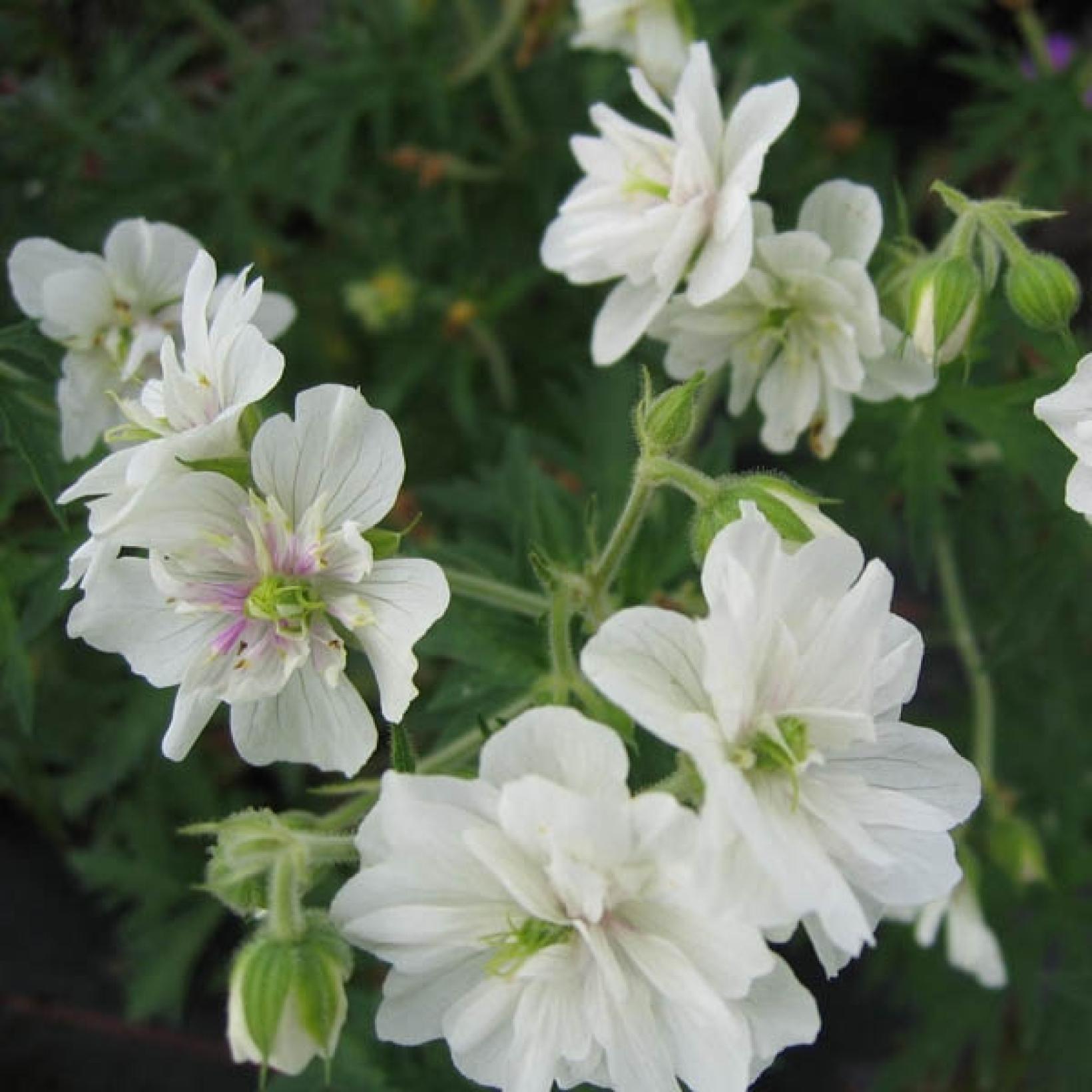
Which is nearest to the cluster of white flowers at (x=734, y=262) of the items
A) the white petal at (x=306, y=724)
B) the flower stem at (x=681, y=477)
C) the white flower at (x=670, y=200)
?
the white flower at (x=670, y=200)

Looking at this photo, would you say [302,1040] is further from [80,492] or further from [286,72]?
[286,72]

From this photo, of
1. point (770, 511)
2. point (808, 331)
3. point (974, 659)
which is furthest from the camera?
point (974, 659)

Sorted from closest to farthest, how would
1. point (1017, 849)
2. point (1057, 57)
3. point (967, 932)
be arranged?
point (967, 932) < point (1017, 849) < point (1057, 57)

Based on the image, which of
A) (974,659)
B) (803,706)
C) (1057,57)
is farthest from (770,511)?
(1057,57)

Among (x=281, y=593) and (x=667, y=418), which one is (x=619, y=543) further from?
(x=281, y=593)

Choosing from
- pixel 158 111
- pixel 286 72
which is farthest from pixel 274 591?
pixel 286 72

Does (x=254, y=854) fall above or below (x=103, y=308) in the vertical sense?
below
